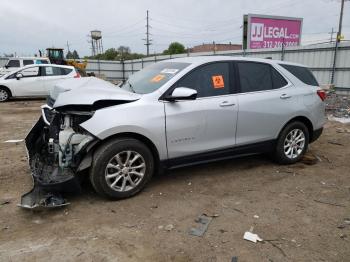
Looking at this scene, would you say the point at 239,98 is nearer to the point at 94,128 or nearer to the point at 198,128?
the point at 198,128

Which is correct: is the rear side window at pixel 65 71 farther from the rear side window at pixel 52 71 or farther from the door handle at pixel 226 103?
the door handle at pixel 226 103

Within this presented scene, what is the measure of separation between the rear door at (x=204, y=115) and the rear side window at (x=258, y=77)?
8.6 inches

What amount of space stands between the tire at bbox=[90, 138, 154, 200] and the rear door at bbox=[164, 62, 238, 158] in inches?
15.3

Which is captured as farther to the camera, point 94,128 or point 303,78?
point 303,78

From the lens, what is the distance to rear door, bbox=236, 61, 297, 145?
4.71 metres

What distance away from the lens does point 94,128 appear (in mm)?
3691

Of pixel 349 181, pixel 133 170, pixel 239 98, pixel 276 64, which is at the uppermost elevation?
pixel 276 64

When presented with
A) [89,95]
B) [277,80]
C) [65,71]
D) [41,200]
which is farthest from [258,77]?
[65,71]

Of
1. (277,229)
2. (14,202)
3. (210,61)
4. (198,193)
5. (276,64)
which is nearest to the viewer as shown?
(277,229)

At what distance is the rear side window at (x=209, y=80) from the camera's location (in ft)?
14.3

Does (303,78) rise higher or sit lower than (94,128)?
higher

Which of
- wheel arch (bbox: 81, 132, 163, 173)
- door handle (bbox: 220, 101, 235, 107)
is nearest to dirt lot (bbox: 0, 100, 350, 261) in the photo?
wheel arch (bbox: 81, 132, 163, 173)

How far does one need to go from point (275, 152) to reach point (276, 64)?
1.39 m

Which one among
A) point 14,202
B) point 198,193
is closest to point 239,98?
point 198,193
